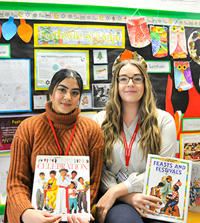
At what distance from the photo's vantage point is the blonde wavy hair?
63.5 inches

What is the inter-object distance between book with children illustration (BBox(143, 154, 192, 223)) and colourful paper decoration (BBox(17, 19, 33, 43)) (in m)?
1.42

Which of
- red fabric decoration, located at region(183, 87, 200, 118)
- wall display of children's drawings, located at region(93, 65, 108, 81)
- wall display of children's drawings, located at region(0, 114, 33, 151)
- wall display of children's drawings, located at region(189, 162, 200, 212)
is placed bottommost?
wall display of children's drawings, located at region(189, 162, 200, 212)

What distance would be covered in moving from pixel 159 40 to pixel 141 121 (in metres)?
0.95

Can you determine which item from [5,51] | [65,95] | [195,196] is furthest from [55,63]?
[195,196]

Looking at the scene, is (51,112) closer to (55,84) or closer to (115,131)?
(55,84)

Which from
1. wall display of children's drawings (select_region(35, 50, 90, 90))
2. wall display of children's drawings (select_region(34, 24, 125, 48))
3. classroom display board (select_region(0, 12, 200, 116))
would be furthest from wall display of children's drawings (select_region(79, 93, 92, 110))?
wall display of children's drawings (select_region(34, 24, 125, 48))

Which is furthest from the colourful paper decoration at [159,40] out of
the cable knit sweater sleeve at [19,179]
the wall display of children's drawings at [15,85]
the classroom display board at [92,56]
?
the cable knit sweater sleeve at [19,179]

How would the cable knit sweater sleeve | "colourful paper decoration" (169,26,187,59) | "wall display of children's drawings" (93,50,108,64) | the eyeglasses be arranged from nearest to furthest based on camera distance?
the cable knit sweater sleeve
the eyeglasses
"wall display of children's drawings" (93,50,108,64)
"colourful paper decoration" (169,26,187,59)

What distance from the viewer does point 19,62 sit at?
1.94 m

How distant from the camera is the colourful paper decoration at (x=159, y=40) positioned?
7.07 ft

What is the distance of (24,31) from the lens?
1.92m

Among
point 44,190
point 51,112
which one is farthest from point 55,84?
point 44,190

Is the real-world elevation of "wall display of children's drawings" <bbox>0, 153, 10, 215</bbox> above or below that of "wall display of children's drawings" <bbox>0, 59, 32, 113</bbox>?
below

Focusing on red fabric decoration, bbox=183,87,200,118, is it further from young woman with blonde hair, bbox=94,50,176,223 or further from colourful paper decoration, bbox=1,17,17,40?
colourful paper decoration, bbox=1,17,17,40
